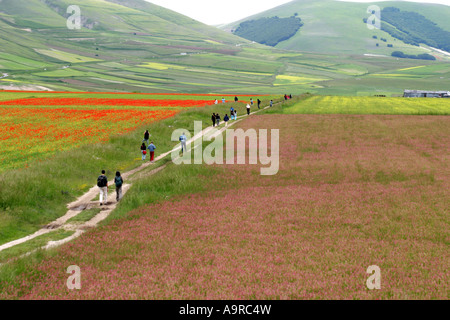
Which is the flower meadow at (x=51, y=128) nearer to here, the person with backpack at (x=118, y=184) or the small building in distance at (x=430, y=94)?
the person with backpack at (x=118, y=184)

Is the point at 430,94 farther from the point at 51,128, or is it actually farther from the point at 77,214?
the point at 77,214

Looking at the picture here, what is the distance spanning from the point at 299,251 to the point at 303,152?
72.6 feet

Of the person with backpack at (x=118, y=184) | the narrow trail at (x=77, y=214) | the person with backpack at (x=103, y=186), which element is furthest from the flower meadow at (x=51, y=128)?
the person with backpack at (x=118, y=184)

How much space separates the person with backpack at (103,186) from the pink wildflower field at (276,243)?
405cm

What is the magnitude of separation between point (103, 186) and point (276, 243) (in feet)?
38.2

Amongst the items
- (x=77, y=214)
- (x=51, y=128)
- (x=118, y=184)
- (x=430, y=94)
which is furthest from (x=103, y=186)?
(x=430, y=94)

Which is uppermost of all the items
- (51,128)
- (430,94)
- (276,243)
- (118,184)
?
(430,94)

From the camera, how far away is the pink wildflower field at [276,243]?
10.1 m

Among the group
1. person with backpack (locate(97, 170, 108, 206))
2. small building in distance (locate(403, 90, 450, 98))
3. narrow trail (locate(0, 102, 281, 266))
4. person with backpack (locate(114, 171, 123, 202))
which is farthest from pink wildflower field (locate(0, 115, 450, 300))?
small building in distance (locate(403, 90, 450, 98))

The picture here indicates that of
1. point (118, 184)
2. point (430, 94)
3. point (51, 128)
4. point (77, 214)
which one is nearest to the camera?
point (77, 214)

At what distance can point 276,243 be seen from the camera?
13266mm

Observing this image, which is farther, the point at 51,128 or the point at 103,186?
the point at 51,128

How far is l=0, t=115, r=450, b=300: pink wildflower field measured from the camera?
1006 cm
